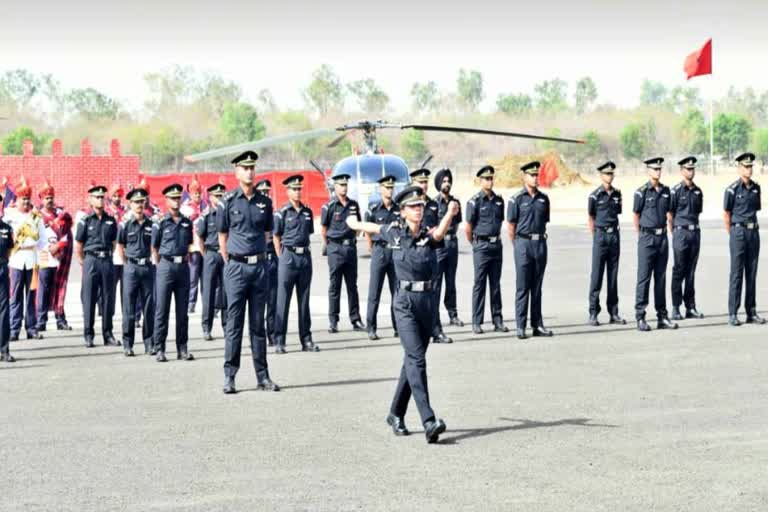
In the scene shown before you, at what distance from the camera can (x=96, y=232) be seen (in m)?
15.0

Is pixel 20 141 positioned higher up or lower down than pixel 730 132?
lower down

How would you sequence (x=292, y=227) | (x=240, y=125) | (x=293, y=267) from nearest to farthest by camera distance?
(x=293, y=267) → (x=292, y=227) → (x=240, y=125)

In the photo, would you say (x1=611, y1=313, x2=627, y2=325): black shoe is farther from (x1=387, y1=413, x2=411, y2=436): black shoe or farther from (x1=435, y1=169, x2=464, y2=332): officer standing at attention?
(x1=387, y1=413, x2=411, y2=436): black shoe

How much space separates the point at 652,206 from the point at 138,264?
6.40 meters

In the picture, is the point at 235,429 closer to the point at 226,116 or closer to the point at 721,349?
→ the point at 721,349

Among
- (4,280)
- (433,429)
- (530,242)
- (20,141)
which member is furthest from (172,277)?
(20,141)

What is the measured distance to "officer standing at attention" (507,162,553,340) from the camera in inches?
592

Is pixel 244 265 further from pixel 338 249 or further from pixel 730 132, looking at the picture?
pixel 730 132

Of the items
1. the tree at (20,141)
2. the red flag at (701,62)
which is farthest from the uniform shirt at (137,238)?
the tree at (20,141)

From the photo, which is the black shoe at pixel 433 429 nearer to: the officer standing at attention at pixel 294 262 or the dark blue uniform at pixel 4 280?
the officer standing at attention at pixel 294 262

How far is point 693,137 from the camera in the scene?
463 feet

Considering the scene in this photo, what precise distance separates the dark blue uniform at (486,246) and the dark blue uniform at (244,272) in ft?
15.1

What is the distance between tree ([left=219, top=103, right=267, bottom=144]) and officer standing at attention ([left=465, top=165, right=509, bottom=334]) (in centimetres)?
10059

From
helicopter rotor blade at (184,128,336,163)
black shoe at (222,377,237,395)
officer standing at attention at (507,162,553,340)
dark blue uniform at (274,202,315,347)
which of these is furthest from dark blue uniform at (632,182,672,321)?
helicopter rotor blade at (184,128,336,163)
